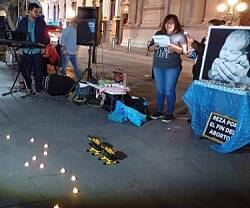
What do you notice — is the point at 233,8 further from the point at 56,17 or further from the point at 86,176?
the point at 56,17

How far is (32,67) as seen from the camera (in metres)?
8.61

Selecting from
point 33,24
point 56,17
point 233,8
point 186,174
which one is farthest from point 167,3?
point 56,17

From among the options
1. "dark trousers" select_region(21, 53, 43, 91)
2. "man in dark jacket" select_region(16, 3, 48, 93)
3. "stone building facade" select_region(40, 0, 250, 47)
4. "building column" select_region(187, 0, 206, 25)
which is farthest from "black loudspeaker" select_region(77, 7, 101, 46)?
"building column" select_region(187, 0, 206, 25)

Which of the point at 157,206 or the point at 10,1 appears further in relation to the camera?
the point at 10,1

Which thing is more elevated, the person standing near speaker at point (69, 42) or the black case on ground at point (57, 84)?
the person standing near speaker at point (69, 42)

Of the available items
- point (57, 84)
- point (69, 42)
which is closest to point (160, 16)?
point (69, 42)

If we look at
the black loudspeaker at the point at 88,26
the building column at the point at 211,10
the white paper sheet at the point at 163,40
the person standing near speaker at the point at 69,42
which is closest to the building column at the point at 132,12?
the building column at the point at 211,10

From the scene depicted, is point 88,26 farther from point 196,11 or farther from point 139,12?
point 139,12

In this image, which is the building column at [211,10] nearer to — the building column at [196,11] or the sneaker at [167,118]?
the building column at [196,11]

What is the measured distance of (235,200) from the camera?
150 inches

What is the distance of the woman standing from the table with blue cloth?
0.64m

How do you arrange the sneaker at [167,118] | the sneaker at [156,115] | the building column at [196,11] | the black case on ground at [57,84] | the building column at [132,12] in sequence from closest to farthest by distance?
the sneaker at [167,118], the sneaker at [156,115], the black case on ground at [57,84], the building column at [196,11], the building column at [132,12]

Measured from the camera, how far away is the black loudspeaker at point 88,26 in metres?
9.15

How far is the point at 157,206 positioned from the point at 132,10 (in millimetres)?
31802
